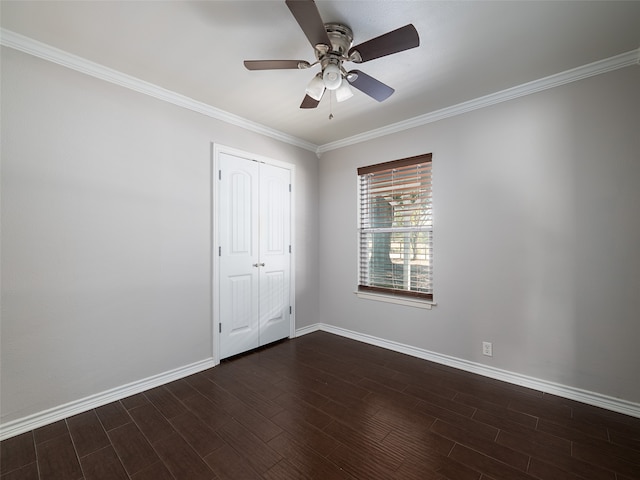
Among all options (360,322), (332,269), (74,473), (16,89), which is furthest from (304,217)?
(74,473)

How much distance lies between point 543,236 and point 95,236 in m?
3.70

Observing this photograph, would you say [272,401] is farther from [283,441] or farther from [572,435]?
[572,435]

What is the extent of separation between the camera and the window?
319 cm

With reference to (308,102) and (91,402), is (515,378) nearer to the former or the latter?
(308,102)

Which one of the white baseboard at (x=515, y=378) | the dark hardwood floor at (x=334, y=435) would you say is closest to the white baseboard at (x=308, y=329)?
the white baseboard at (x=515, y=378)

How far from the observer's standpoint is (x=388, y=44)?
1.64 metres

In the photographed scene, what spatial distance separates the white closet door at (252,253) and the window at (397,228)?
1019mm

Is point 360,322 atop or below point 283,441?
atop

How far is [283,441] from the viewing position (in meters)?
1.88

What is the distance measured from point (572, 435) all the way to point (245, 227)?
3.21m

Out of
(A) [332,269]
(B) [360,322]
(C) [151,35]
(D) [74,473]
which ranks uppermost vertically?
(C) [151,35]

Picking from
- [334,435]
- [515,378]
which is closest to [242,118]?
[334,435]

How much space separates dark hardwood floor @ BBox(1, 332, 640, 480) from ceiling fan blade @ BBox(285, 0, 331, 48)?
244 cm

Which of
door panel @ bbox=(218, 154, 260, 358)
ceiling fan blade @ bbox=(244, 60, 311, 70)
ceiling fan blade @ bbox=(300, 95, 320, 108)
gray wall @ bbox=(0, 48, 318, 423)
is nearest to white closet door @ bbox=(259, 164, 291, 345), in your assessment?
door panel @ bbox=(218, 154, 260, 358)
